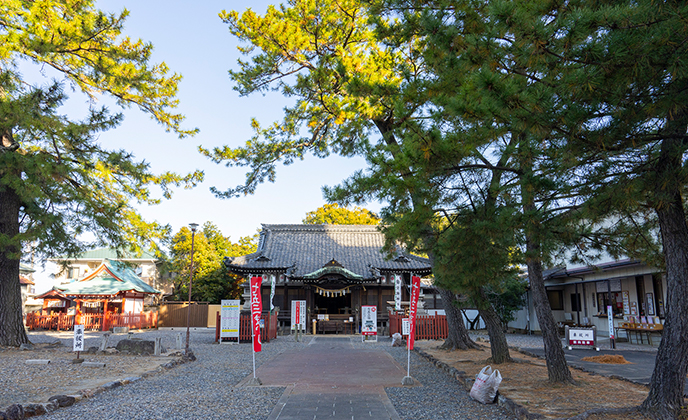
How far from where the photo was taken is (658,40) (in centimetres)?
321

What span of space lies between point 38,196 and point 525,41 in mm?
11614

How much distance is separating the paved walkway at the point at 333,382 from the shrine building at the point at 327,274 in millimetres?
7456

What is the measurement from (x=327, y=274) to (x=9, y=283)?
1198 centimetres

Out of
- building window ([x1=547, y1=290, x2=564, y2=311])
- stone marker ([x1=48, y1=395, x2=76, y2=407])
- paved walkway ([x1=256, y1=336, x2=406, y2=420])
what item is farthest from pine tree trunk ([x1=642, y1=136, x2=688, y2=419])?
building window ([x1=547, y1=290, x2=564, y2=311])

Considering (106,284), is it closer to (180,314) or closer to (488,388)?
(180,314)

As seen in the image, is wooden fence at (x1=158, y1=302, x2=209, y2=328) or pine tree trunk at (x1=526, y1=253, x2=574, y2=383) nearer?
pine tree trunk at (x1=526, y1=253, x2=574, y2=383)

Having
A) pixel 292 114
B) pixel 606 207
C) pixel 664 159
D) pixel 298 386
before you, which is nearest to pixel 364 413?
pixel 298 386

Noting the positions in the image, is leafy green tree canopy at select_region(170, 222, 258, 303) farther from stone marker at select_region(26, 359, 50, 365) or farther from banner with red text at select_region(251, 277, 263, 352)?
banner with red text at select_region(251, 277, 263, 352)

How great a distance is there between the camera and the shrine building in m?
21.0

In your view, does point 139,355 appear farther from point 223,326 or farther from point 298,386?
point 298,386

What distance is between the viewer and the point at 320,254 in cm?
2491

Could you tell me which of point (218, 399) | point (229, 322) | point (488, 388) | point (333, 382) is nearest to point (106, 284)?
point (229, 322)

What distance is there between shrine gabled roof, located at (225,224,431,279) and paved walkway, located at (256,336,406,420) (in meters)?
8.02

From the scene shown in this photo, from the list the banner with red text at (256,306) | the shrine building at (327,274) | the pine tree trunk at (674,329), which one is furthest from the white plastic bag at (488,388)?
the shrine building at (327,274)
